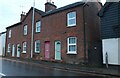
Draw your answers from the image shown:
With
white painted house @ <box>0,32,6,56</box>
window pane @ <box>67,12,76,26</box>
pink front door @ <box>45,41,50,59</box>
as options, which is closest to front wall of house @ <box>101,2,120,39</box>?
window pane @ <box>67,12,76,26</box>

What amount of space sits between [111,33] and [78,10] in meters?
5.02

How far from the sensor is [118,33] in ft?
48.4

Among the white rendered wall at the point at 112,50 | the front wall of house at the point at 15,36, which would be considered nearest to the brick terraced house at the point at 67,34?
the white rendered wall at the point at 112,50

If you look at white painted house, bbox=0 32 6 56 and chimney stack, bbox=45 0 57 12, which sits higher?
chimney stack, bbox=45 0 57 12

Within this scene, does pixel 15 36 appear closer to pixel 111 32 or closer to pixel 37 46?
pixel 37 46

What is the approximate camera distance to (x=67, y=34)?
1916 centimetres

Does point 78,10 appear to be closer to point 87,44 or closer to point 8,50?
point 87,44

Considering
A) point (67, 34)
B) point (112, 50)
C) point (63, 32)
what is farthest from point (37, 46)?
point (112, 50)

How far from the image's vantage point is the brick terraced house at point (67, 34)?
57.5ft

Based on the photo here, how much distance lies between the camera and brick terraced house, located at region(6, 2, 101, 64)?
1753cm

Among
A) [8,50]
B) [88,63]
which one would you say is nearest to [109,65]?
[88,63]

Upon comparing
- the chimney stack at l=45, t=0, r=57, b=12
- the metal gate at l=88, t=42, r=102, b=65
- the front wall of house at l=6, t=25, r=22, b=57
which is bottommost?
the metal gate at l=88, t=42, r=102, b=65

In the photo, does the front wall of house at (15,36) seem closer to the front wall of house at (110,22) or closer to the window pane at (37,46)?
the window pane at (37,46)

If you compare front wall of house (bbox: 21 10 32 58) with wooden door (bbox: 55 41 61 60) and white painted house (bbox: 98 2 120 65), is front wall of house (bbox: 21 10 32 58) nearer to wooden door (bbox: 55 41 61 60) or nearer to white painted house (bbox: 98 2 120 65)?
wooden door (bbox: 55 41 61 60)
